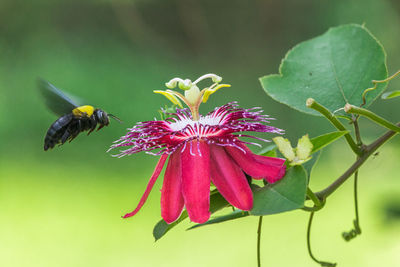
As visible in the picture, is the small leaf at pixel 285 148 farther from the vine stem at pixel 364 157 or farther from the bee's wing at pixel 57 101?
the bee's wing at pixel 57 101

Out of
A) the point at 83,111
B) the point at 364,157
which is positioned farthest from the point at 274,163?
the point at 83,111

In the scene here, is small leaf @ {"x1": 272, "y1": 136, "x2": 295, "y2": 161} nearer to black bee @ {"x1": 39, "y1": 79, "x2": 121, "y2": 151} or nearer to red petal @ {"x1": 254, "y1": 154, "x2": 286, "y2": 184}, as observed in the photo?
red petal @ {"x1": 254, "y1": 154, "x2": 286, "y2": 184}

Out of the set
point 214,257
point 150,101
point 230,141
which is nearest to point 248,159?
point 230,141

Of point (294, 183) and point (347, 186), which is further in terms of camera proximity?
point (347, 186)

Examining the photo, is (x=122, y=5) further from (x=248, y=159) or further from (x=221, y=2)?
(x=248, y=159)

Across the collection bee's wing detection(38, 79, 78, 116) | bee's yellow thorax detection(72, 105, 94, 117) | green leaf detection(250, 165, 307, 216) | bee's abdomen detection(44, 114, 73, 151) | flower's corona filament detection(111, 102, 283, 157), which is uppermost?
bee's wing detection(38, 79, 78, 116)

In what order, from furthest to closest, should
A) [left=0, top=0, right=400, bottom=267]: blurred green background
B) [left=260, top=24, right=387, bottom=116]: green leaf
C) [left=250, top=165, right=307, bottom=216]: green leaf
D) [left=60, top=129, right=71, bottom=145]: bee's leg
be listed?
[left=0, top=0, right=400, bottom=267]: blurred green background
[left=60, top=129, right=71, bottom=145]: bee's leg
[left=260, top=24, right=387, bottom=116]: green leaf
[left=250, top=165, right=307, bottom=216]: green leaf

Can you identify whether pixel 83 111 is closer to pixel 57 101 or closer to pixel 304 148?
pixel 57 101

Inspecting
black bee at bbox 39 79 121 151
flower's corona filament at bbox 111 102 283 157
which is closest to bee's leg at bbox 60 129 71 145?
black bee at bbox 39 79 121 151
